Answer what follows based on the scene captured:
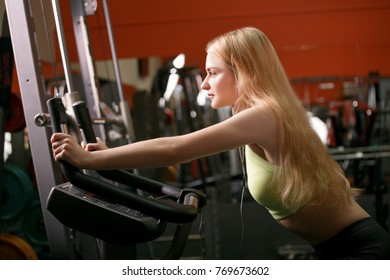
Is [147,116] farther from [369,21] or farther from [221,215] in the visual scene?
[369,21]

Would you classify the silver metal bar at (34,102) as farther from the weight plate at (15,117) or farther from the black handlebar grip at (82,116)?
the weight plate at (15,117)

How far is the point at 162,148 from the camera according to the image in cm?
167

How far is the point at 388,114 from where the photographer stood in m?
5.09

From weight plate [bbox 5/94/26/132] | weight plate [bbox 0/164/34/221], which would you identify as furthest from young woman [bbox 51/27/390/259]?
weight plate [bbox 0/164/34/221]

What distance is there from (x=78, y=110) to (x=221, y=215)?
2537 millimetres

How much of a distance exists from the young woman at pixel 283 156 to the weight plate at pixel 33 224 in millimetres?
2175

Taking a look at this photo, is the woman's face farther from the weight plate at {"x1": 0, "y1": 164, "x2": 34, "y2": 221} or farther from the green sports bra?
the weight plate at {"x1": 0, "y1": 164, "x2": 34, "y2": 221}

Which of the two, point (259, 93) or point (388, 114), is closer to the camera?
point (259, 93)

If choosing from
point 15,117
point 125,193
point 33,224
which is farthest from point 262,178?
point 33,224

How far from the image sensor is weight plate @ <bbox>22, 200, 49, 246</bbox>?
3.87 meters

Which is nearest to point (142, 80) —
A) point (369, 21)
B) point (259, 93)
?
point (369, 21)

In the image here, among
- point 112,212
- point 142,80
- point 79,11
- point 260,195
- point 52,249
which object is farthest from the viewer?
point 142,80

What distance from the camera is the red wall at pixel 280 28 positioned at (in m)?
3.16

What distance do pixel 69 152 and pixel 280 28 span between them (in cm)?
183
